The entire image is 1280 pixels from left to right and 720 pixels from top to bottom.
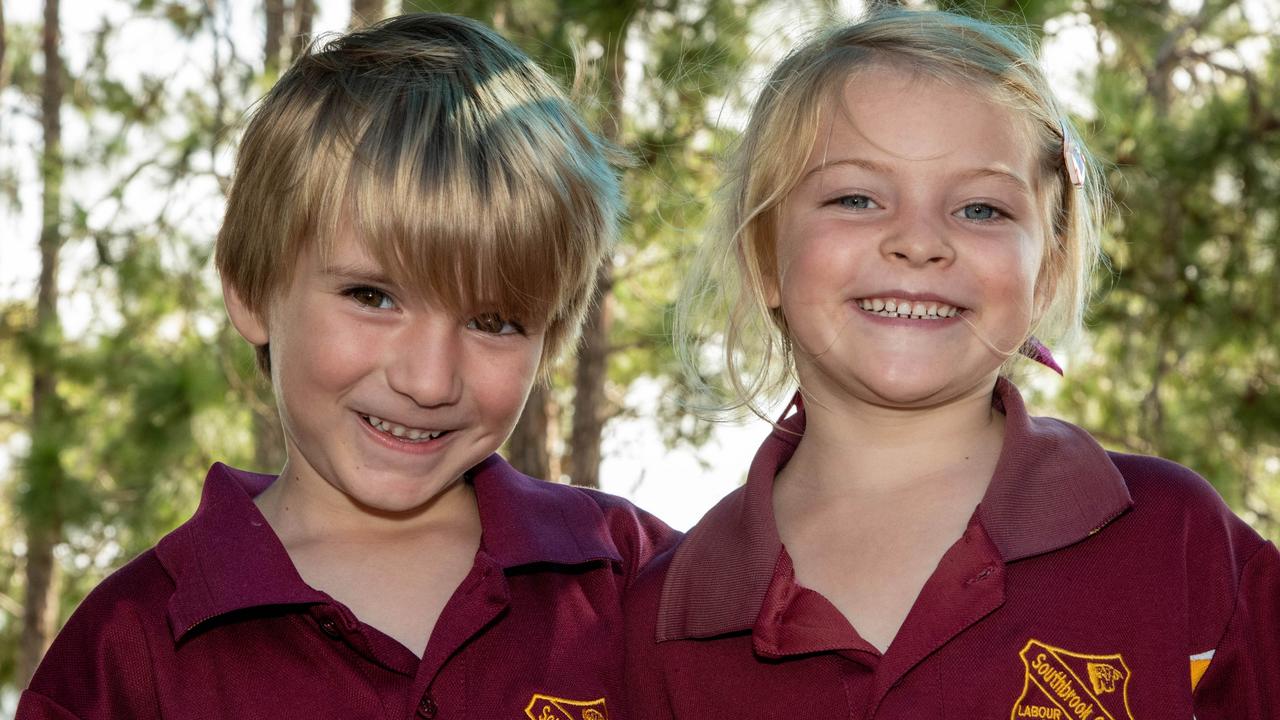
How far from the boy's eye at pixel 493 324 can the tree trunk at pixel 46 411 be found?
619cm

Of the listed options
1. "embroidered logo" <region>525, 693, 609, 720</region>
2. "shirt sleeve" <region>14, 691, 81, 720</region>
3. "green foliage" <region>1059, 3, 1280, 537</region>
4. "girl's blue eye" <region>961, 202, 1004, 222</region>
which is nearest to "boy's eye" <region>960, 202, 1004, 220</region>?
"girl's blue eye" <region>961, 202, 1004, 222</region>

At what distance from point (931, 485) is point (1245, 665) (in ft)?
1.46

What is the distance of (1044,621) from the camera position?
5.66ft

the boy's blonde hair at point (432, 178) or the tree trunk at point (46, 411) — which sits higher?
the boy's blonde hair at point (432, 178)

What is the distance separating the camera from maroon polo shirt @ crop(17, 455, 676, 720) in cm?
178

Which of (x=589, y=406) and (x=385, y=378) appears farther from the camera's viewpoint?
(x=589, y=406)

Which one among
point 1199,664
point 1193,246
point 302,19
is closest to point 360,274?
point 1199,664

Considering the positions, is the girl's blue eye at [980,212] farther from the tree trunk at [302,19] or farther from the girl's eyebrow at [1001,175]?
the tree trunk at [302,19]

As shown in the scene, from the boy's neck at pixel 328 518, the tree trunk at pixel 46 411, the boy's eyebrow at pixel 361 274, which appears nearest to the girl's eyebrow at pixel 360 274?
the boy's eyebrow at pixel 361 274

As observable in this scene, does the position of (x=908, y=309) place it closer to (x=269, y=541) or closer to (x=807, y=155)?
(x=807, y=155)

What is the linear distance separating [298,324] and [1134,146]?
376 centimetres

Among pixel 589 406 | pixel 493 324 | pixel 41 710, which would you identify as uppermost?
pixel 493 324

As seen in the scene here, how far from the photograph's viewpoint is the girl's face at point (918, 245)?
6.20 ft

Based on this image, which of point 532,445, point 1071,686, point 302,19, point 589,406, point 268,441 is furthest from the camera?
point 302,19
